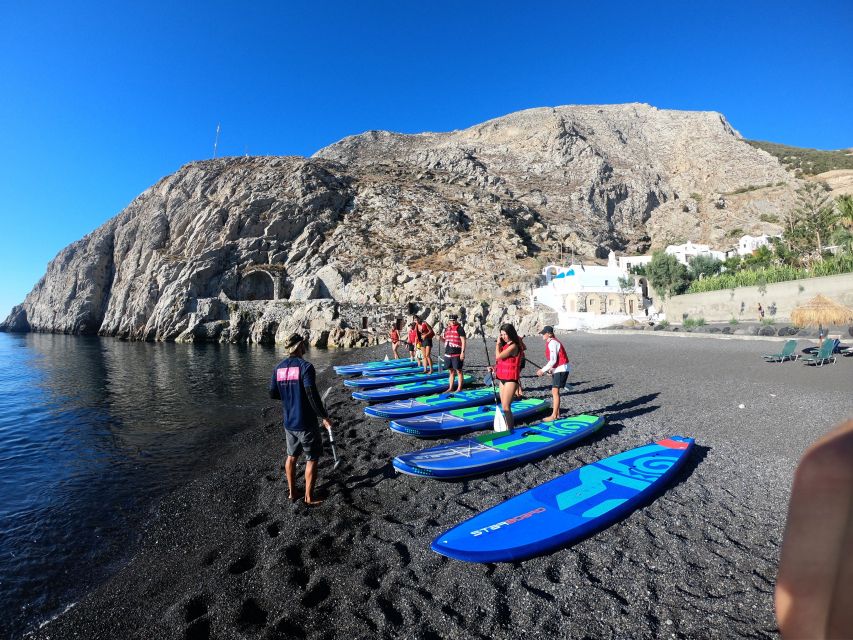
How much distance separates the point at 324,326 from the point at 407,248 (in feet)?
79.2

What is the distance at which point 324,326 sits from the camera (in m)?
41.4

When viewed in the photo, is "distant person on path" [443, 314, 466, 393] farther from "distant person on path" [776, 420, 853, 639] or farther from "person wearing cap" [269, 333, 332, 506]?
"distant person on path" [776, 420, 853, 639]

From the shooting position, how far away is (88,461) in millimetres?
9414

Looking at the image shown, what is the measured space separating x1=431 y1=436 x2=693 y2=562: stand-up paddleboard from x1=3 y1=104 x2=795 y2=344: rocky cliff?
34.7 meters

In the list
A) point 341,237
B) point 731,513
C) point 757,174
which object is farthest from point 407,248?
point 757,174

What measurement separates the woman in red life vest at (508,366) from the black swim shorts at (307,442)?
3858 mm

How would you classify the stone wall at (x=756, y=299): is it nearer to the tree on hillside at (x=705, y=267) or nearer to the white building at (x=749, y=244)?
the tree on hillside at (x=705, y=267)

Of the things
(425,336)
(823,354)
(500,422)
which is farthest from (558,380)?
(823,354)

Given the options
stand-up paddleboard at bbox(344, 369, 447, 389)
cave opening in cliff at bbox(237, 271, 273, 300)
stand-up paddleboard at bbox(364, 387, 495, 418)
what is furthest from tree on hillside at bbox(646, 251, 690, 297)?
cave opening in cliff at bbox(237, 271, 273, 300)

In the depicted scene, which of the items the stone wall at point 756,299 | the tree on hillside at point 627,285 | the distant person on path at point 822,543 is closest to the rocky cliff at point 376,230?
the tree on hillside at point 627,285

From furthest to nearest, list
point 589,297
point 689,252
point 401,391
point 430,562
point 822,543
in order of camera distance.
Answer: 1. point 689,252
2. point 589,297
3. point 401,391
4. point 430,562
5. point 822,543

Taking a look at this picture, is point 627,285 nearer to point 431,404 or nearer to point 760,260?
point 760,260

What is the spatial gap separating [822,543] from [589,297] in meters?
49.9

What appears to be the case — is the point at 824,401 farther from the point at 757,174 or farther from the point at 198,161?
the point at 757,174
